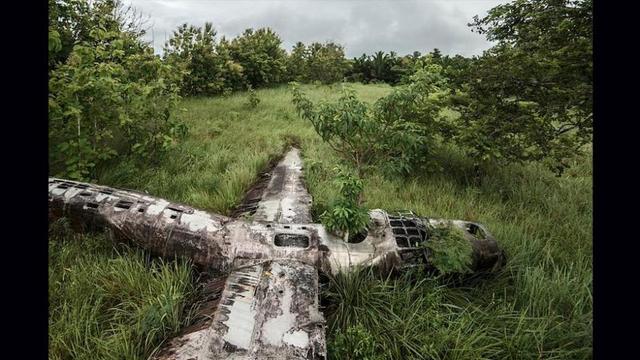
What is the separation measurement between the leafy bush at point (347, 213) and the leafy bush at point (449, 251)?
1.80 feet

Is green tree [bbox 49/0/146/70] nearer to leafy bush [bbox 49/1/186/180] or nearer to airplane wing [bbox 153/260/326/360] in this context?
leafy bush [bbox 49/1/186/180]

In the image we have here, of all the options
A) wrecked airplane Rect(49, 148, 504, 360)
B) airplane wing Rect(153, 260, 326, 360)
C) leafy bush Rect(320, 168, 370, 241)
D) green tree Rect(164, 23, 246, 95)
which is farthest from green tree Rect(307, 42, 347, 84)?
airplane wing Rect(153, 260, 326, 360)

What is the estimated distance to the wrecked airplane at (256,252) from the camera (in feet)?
6.59

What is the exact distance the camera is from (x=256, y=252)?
2785 millimetres

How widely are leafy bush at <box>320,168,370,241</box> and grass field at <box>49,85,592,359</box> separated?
1.39 feet

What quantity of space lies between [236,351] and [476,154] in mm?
3703

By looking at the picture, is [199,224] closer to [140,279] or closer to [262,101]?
[140,279]

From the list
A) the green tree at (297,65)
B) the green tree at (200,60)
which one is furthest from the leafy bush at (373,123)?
the green tree at (297,65)

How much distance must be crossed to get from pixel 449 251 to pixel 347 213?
0.81 m

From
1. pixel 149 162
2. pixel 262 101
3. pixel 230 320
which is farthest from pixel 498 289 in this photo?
pixel 262 101

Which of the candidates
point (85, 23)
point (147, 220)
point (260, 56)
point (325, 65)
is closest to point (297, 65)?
point (325, 65)

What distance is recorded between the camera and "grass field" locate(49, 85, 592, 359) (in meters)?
2.21

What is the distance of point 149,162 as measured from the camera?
17.9ft

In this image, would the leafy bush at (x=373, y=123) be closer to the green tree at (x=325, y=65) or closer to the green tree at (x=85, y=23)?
the green tree at (x=85, y=23)
